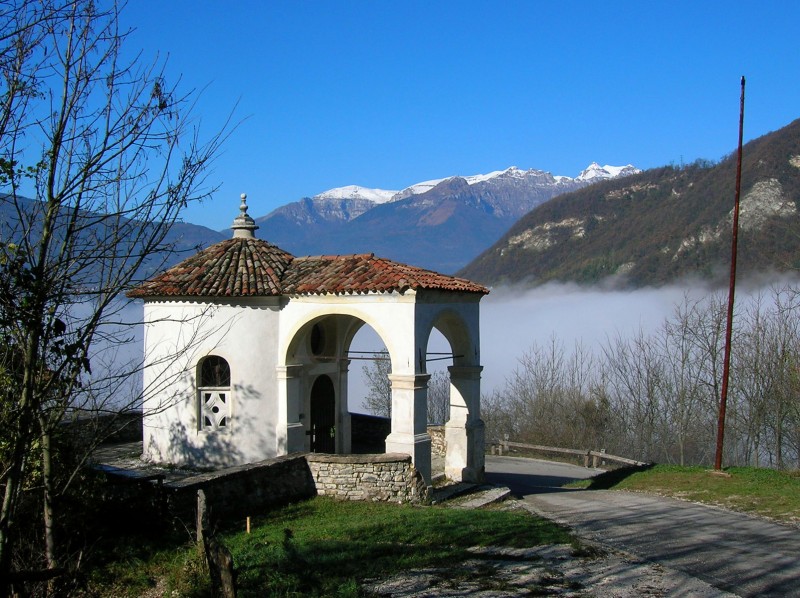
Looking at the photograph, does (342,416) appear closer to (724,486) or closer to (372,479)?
(372,479)

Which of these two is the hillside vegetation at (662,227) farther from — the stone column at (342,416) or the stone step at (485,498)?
the stone step at (485,498)

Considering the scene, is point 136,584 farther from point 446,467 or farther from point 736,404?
point 736,404

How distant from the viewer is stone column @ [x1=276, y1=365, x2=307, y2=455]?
1606cm

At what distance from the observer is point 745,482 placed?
1789 cm

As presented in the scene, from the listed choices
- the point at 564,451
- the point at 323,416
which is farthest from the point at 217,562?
the point at 564,451

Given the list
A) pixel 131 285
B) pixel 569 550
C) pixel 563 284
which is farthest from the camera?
pixel 563 284

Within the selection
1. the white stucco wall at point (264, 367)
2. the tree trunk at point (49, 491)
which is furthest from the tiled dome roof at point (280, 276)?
the tree trunk at point (49, 491)

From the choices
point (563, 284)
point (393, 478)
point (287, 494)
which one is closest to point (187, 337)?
point (287, 494)

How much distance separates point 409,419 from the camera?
14688 millimetres

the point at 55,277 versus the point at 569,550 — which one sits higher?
the point at 55,277

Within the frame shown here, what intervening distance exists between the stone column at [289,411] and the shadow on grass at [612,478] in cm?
784

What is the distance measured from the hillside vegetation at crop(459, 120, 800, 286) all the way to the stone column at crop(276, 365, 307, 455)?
58.1m

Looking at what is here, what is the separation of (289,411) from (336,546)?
6069 millimetres

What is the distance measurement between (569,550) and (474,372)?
22.5 feet
